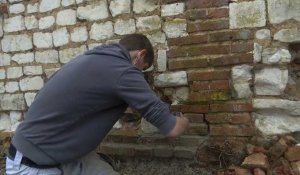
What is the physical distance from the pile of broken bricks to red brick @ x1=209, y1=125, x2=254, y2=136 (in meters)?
0.15

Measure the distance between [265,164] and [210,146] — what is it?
460mm

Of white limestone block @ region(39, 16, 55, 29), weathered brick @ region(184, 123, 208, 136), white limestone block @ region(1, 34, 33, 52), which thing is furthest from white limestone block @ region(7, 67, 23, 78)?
weathered brick @ region(184, 123, 208, 136)

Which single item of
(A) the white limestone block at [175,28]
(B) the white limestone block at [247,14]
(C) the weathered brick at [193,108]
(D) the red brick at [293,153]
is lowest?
(D) the red brick at [293,153]

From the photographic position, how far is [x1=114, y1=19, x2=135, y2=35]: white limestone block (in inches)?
151

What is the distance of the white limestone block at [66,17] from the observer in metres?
4.22

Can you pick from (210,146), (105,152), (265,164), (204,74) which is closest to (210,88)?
(204,74)

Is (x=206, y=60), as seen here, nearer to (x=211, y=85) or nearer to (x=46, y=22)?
(x=211, y=85)

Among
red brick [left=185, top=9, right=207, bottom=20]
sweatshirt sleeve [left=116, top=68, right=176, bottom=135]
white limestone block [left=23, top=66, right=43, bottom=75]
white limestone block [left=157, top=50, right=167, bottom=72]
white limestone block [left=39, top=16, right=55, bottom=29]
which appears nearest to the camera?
sweatshirt sleeve [left=116, top=68, right=176, bottom=135]

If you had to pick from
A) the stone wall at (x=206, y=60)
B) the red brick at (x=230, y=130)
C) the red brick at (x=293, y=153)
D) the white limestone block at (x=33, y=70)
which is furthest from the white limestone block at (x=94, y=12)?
the red brick at (x=293, y=153)

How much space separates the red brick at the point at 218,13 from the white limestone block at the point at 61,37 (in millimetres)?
1496

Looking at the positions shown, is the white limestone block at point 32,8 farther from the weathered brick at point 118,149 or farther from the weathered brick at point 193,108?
the weathered brick at point 193,108

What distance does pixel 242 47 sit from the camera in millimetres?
3289

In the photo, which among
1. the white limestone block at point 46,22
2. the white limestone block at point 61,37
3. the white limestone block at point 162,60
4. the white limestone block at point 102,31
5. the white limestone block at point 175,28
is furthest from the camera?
the white limestone block at point 46,22

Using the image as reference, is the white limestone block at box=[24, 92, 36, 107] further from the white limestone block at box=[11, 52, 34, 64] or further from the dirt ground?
the dirt ground
